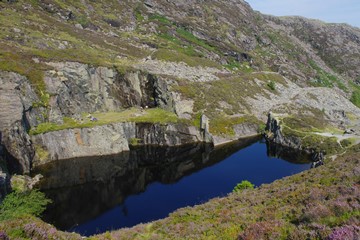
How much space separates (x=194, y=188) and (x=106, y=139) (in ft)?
97.6

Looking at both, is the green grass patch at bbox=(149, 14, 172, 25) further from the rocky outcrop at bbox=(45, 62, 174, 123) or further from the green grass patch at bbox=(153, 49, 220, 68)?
the rocky outcrop at bbox=(45, 62, 174, 123)

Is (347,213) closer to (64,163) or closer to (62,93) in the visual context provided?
(64,163)

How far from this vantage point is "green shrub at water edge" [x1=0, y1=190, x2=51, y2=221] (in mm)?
43875

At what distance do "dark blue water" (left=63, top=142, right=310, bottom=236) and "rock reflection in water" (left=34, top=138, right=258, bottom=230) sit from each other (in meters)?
1.77

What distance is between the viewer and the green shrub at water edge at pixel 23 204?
4388 cm

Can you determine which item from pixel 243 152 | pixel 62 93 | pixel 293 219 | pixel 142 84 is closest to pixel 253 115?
pixel 243 152

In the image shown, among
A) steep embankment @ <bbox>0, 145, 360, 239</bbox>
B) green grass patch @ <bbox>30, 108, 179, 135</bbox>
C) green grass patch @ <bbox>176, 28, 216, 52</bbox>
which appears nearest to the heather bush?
steep embankment @ <bbox>0, 145, 360, 239</bbox>

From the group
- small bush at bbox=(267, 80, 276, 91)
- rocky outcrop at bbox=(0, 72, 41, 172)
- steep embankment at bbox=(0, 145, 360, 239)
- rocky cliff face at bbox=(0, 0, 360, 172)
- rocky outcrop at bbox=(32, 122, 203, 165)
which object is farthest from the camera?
small bush at bbox=(267, 80, 276, 91)

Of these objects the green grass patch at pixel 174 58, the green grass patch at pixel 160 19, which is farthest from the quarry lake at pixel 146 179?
the green grass patch at pixel 160 19

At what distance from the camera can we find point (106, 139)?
82062mm

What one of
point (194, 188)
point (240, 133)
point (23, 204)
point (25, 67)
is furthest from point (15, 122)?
point (240, 133)

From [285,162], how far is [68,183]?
5268cm

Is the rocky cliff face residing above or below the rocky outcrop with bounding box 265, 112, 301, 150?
above

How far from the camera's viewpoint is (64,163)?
73250 millimetres
